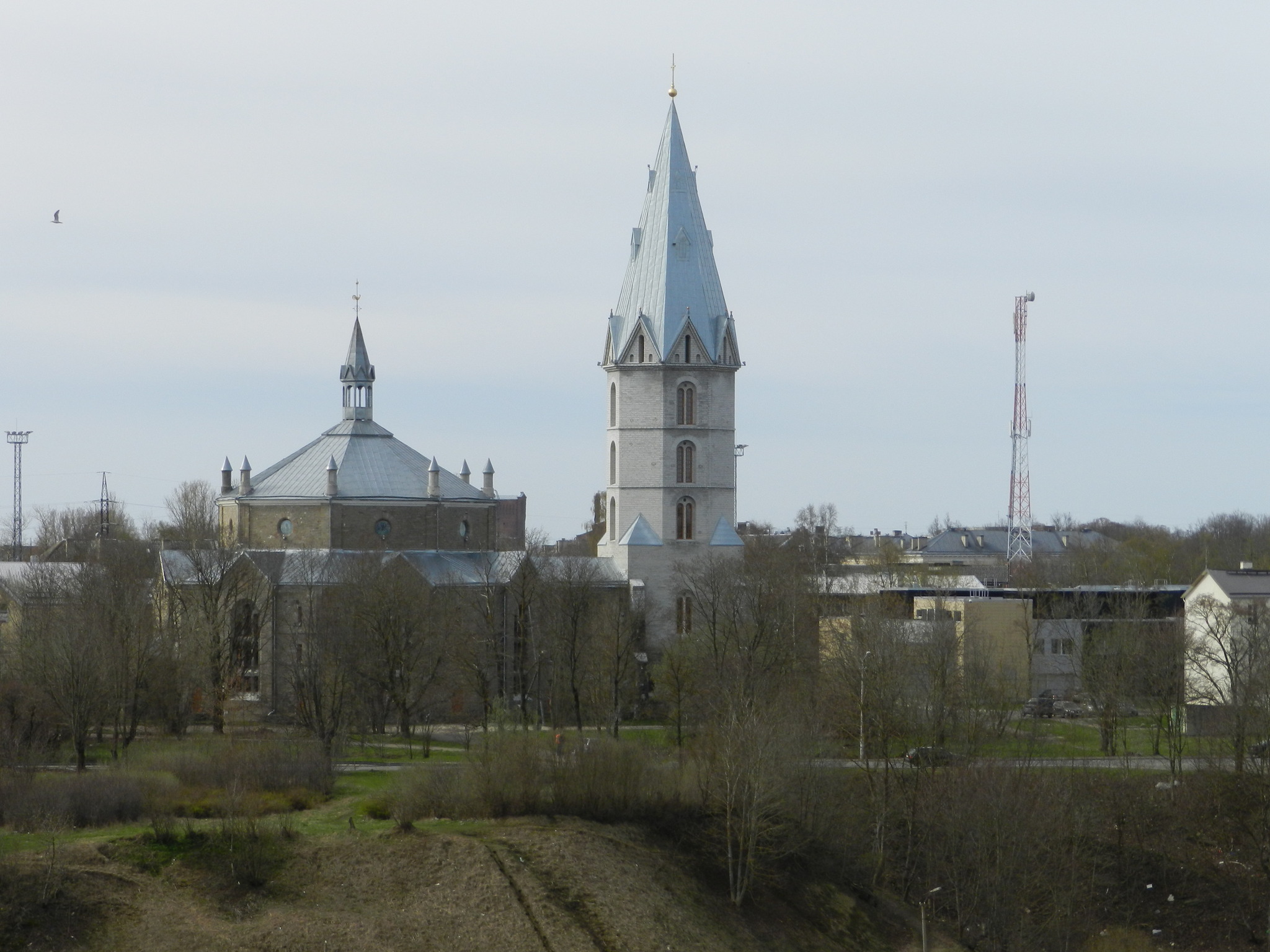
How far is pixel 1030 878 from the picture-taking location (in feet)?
145

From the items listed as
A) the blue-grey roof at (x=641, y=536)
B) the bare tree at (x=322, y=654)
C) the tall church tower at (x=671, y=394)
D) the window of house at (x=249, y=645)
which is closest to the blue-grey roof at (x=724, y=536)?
the tall church tower at (x=671, y=394)

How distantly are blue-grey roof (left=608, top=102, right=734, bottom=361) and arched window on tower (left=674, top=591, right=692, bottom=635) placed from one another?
9.91 m

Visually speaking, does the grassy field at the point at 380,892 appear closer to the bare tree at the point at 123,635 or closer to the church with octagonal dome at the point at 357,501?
the bare tree at the point at 123,635

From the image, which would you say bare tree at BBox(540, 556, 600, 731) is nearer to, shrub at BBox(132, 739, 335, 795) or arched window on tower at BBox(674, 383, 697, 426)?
arched window on tower at BBox(674, 383, 697, 426)

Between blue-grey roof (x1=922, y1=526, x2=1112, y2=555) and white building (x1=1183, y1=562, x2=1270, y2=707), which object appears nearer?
white building (x1=1183, y1=562, x2=1270, y2=707)

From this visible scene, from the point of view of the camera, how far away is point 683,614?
73.1 m

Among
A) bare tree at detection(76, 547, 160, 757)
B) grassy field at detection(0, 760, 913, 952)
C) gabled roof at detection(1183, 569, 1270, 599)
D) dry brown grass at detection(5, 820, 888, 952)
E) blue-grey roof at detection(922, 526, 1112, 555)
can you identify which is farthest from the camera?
blue-grey roof at detection(922, 526, 1112, 555)

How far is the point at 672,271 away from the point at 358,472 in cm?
1537

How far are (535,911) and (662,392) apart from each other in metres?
37.5

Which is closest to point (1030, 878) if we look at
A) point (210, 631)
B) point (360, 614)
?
point (360, 614)

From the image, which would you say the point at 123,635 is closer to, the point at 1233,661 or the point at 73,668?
the point at 73,668

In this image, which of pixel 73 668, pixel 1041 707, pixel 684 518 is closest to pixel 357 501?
pixel 684 518

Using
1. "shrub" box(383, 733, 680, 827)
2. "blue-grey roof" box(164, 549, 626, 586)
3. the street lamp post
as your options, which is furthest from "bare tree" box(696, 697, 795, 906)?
"blue-grey roof" box(164, 549, 626, 586)

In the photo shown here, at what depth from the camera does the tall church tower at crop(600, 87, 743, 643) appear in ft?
241
